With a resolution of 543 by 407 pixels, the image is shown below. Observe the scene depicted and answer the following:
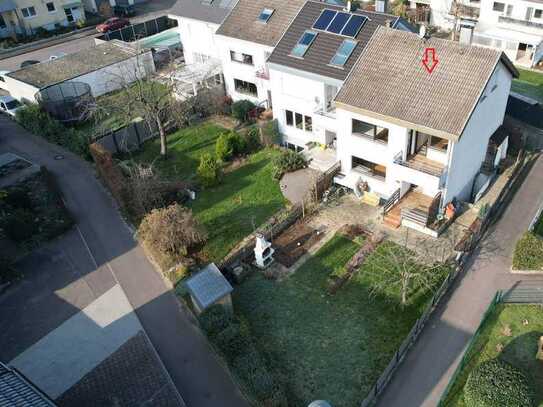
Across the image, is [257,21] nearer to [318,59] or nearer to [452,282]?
[318,59]

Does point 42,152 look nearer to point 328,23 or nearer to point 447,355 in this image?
point 328,23

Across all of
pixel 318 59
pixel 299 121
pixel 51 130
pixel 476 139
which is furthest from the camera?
pixel 51 130

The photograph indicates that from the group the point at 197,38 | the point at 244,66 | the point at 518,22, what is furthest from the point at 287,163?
the point at 518,22

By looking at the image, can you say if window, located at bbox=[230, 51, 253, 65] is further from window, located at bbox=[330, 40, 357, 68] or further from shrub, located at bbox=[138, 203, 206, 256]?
shrub, located at bbox=[138, 203, 206, 256]

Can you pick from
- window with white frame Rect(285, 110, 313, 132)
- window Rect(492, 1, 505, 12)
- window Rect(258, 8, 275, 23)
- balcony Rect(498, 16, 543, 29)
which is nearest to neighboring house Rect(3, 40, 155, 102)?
window Rect(258, 8, 275, 23)

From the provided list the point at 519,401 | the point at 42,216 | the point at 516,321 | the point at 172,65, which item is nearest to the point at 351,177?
the point at 516,321

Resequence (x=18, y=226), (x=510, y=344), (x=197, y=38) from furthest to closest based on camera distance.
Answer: (x=197, y=38) < (x=18, y=226) < (x=510, y=344)
